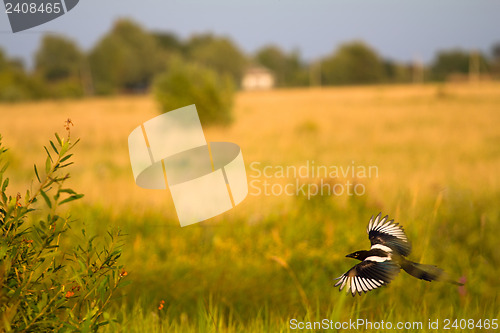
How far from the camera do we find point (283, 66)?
47.9 meters

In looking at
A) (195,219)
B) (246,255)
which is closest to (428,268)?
Answer: (246,255)

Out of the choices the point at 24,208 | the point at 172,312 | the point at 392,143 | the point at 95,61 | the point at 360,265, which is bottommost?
the point at 392,143

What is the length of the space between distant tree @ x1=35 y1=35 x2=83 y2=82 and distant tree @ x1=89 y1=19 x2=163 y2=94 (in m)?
4.49

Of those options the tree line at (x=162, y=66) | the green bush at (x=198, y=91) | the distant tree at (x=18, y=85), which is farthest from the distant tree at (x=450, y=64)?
the distant tree at (x=18, y=85)

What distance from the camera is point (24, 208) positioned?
1.30m

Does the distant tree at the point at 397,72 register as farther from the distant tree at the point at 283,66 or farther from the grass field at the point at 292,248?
the grass field at the point at 292,248

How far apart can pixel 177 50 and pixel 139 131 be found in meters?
41.9

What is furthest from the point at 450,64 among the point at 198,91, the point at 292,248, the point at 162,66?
the point at 292,248

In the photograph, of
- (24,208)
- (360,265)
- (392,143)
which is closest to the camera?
(24,208)

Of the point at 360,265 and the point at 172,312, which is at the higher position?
the point at 360,265

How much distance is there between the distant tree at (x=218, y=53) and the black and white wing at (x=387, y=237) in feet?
134

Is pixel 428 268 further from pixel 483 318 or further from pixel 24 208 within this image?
pixel 24 208

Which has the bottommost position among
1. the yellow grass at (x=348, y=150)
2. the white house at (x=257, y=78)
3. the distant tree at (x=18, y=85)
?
the yellow grass at (x=348, y=150)

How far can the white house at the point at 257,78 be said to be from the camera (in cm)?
4959
